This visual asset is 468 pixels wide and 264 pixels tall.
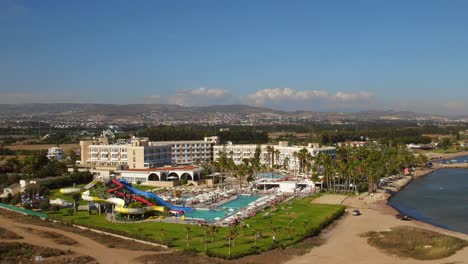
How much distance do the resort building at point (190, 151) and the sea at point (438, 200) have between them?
1525 inches

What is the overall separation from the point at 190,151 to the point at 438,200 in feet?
163

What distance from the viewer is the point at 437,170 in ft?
318

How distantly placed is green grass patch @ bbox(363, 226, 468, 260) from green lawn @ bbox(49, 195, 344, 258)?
552 cm

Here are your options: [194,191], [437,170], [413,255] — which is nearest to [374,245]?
[413,255]

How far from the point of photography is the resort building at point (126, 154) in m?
84.8

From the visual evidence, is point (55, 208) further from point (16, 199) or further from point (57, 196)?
point (57, 196)

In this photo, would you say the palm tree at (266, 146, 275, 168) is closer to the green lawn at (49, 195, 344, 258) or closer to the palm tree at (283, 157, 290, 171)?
the palm tree at (283, 157, 290, 171)

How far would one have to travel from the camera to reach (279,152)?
88.1 m

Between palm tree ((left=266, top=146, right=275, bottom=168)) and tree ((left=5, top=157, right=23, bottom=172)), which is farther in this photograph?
palm tree ((left=266, top=146, right=275, bottom=168))

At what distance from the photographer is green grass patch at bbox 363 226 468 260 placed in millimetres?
36031

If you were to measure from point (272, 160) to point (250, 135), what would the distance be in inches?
1588

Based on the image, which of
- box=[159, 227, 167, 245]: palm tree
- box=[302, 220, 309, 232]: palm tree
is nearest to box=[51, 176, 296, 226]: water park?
box=[159, 227, 167, 245]: palm tree

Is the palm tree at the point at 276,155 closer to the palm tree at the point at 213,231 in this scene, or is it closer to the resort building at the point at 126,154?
the resort building at the point at 126,154

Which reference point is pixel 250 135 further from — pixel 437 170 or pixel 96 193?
pixel 96 193
